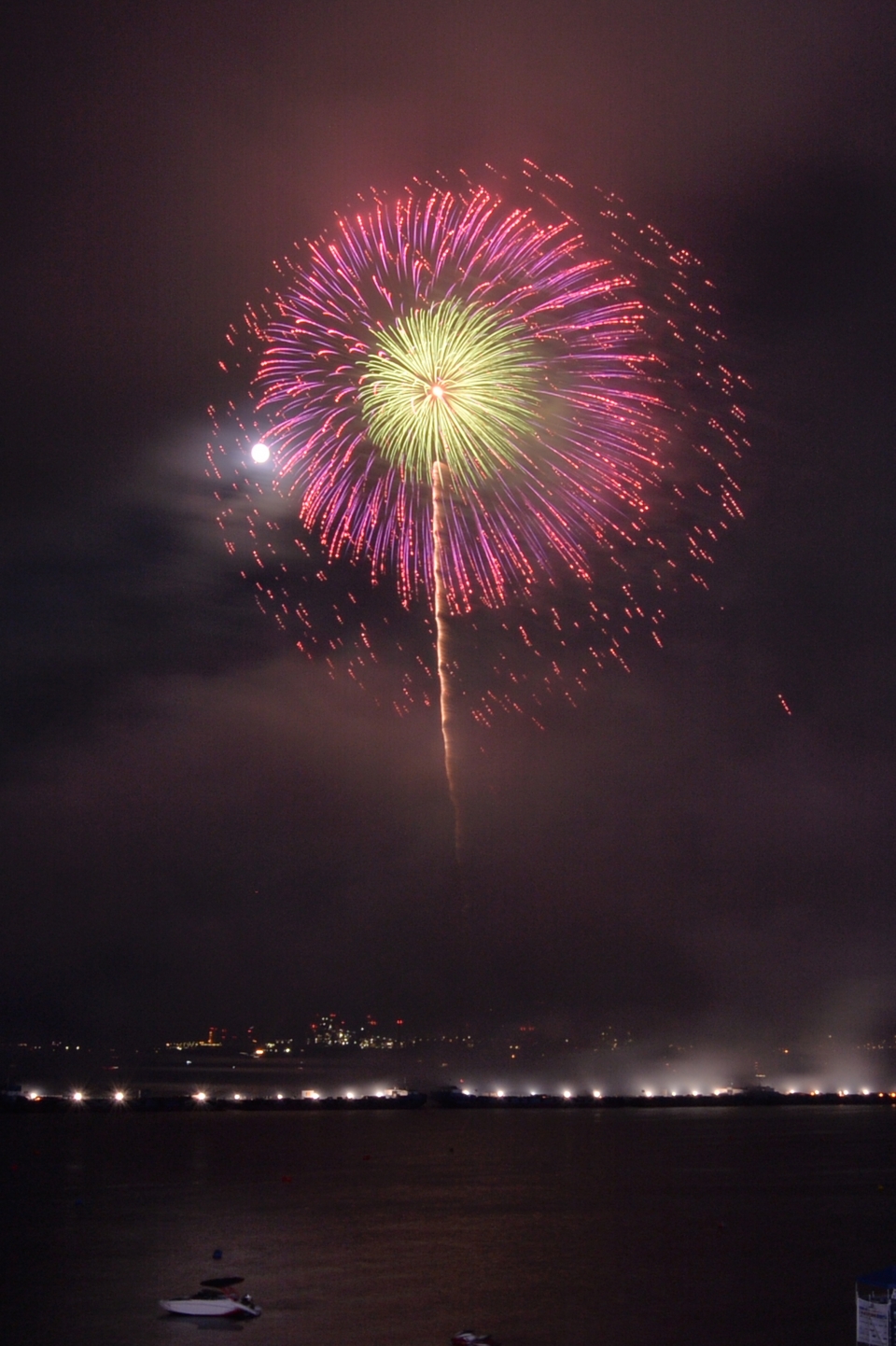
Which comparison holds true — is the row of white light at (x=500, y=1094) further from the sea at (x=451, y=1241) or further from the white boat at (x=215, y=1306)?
the white boat at (x=215, y=1306)

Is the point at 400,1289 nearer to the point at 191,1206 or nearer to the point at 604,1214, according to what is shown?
A: the point at 604,1214

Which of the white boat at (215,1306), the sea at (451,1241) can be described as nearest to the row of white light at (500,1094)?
the sea at (451,1241)

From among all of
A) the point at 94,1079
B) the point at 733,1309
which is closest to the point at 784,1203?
the point at 733,1309

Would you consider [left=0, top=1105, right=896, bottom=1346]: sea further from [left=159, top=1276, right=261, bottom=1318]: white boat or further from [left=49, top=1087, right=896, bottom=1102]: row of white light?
[left=49, top=1087, right=896, bottom=1102]: row of white light

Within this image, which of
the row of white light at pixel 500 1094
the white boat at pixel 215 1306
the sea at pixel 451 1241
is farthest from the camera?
the row of white light at pixel 500 1094

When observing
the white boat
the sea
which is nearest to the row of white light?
the sea

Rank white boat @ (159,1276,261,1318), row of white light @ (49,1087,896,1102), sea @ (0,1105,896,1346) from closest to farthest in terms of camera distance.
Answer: sea @ (0,1105,896,1346)
white boat @ (159,1276,261,1318)
row of white light @ (49,1087,896,1102)

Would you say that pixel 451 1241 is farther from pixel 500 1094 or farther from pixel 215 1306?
pixel 500 1094

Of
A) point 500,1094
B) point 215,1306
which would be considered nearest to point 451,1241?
point 215,1306
